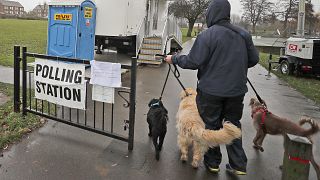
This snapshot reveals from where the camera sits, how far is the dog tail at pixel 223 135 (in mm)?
3824

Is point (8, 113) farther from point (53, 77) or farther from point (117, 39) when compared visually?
point (117, 39)

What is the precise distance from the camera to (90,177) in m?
4.18

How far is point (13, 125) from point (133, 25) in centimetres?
881

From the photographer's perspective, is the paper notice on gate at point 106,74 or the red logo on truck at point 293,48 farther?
the red logo on truck at point 293,48

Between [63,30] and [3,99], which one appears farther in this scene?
[63,30]

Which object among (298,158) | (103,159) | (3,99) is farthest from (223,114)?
(3,99)

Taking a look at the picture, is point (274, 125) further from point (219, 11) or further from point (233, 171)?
point (219, 11)

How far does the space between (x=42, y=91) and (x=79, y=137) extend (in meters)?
1.04

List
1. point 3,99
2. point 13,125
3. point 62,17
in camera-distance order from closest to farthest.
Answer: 1. point 13,125
2. point 3,99
3. point 62,17

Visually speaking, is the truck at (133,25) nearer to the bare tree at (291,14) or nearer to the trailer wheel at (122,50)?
the trailer wheel at (122,50)

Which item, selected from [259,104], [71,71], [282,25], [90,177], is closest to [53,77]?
[71,71]

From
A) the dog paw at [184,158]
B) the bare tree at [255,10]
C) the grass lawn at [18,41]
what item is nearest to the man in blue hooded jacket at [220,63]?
the dog paw at [184,158]

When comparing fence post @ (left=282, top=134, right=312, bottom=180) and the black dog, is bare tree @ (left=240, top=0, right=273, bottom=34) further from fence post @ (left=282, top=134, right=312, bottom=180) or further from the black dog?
fence post @ (left=282, top=134, right=312, bottom=180)

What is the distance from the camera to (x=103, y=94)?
16.6 ft
